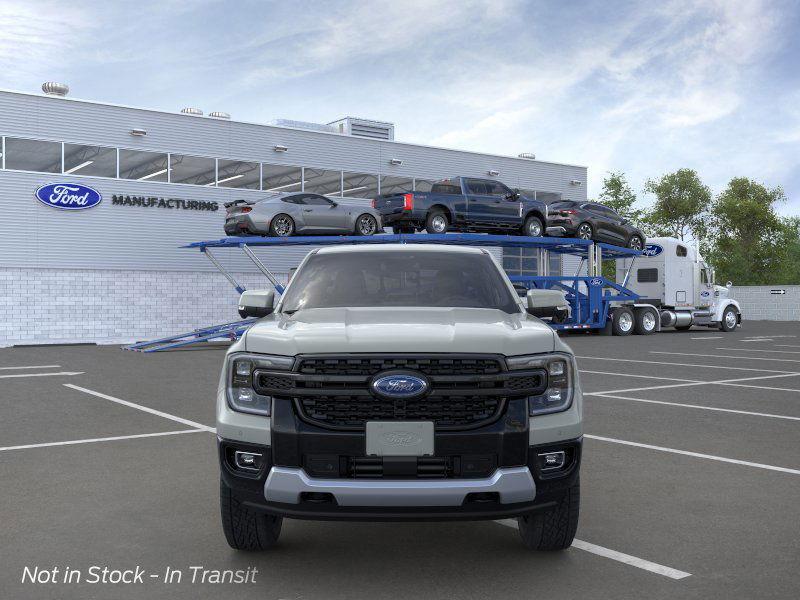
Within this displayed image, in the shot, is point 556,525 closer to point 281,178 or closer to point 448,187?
point 448,187

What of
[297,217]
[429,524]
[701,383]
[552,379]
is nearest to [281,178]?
[297,217]

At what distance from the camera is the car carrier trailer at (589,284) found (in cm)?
2378

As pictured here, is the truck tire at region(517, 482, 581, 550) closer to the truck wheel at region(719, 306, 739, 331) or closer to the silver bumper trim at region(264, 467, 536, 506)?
the silver bumper trim at region(264, 467, 536, 506)

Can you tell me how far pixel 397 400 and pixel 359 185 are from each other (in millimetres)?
30254

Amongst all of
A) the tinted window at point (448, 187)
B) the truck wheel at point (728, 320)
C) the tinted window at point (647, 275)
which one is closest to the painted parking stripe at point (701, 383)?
the tinted window at point (448, 187)

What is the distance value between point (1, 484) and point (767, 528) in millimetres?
5338

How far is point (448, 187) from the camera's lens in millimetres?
24516

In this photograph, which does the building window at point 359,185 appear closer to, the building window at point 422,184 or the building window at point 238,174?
the building window at point 422,184

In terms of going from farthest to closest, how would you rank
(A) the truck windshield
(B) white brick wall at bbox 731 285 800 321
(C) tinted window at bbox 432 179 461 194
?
(B) white brick wall at bbox 731 285 800 321, (C) tinted window at bbox 432 179 461 194, (A) the truck windshield

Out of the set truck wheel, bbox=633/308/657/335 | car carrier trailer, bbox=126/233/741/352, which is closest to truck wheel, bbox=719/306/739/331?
car carrier trailer, bbox=126/233/741/352

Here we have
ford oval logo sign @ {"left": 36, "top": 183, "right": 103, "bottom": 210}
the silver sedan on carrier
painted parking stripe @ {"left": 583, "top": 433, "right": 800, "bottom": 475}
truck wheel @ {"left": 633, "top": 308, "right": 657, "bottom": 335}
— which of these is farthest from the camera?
truck wheel @ {"left": 633, "top": 308, "right": 657, "bottom": 335}

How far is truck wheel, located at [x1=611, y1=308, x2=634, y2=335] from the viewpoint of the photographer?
2944 cm

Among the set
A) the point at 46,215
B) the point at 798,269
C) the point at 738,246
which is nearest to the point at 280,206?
the point at 46,215

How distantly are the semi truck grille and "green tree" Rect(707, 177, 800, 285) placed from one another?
2704 inches
